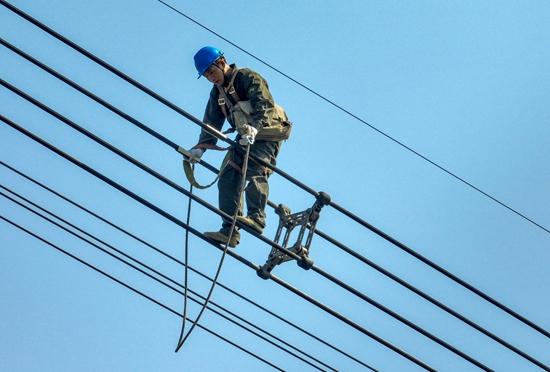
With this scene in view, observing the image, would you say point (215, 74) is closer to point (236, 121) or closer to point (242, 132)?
point (236, 121)

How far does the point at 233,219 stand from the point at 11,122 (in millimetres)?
1904

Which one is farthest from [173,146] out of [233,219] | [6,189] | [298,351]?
[298,351]

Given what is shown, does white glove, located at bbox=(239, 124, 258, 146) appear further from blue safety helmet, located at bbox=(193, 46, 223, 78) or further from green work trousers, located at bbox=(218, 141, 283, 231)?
blue safety helmet, located at bbox=(193, 46, 223, 78)

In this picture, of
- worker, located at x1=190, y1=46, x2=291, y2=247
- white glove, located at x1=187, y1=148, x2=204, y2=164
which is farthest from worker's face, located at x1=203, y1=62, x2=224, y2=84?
white glove, located at x1=187, y1=148, x2=204, y2=164

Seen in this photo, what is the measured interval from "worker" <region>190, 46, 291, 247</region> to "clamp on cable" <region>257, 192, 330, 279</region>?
19cm

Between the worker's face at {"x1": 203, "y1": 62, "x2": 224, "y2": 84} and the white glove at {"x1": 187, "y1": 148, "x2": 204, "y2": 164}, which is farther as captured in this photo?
the worker's face at {"x1": 203, "y1": 62, "x2": 224, "y2": 84}

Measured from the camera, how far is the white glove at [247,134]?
791 centimetres

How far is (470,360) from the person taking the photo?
8.19 metres

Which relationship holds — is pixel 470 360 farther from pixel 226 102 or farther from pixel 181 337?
pixel 226 102

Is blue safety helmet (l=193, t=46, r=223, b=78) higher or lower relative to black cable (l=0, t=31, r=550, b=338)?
higher

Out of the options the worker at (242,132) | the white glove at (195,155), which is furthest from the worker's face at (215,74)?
the white glove at (195,155)

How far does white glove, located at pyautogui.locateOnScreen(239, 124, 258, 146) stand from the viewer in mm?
7910

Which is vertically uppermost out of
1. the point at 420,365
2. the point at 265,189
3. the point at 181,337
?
the point at 265,189

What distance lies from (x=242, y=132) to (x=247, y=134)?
0.08 m
